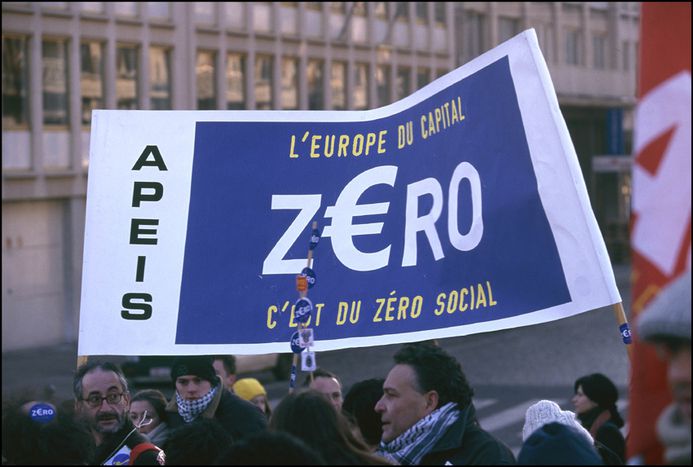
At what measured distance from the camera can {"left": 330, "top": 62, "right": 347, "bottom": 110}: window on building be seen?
142 feet

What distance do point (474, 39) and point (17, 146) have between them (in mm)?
23354

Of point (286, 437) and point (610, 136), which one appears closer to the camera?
point (286, 437)

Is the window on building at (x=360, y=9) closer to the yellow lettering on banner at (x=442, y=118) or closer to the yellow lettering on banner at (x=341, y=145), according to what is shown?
the yellow lettering on banner at (x=341, y=145)

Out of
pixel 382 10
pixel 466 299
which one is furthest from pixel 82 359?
pixel 382 10

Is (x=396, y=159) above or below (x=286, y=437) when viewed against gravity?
above

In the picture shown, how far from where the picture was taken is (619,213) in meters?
61.7

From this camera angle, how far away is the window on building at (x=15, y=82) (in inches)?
1261

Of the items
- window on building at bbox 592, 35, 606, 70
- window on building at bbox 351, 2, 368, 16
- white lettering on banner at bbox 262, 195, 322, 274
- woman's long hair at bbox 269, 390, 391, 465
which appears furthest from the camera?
window on building at bbox 592, 35, 606, 70

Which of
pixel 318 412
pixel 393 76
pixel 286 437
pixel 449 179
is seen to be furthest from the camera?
pixel 393 76

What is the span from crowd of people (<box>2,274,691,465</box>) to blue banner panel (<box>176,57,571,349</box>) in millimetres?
370

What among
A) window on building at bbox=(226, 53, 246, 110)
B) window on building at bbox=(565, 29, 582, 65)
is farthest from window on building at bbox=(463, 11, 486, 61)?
window on building at bbox=(226, 53, 246, 110)

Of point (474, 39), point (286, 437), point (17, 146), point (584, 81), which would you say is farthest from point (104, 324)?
point (584, 81)

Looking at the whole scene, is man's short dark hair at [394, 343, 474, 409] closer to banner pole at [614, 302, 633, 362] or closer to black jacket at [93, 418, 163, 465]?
banner pole at [614, 302, 633, 362]

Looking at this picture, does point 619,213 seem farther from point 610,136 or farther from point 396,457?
point 396,457
